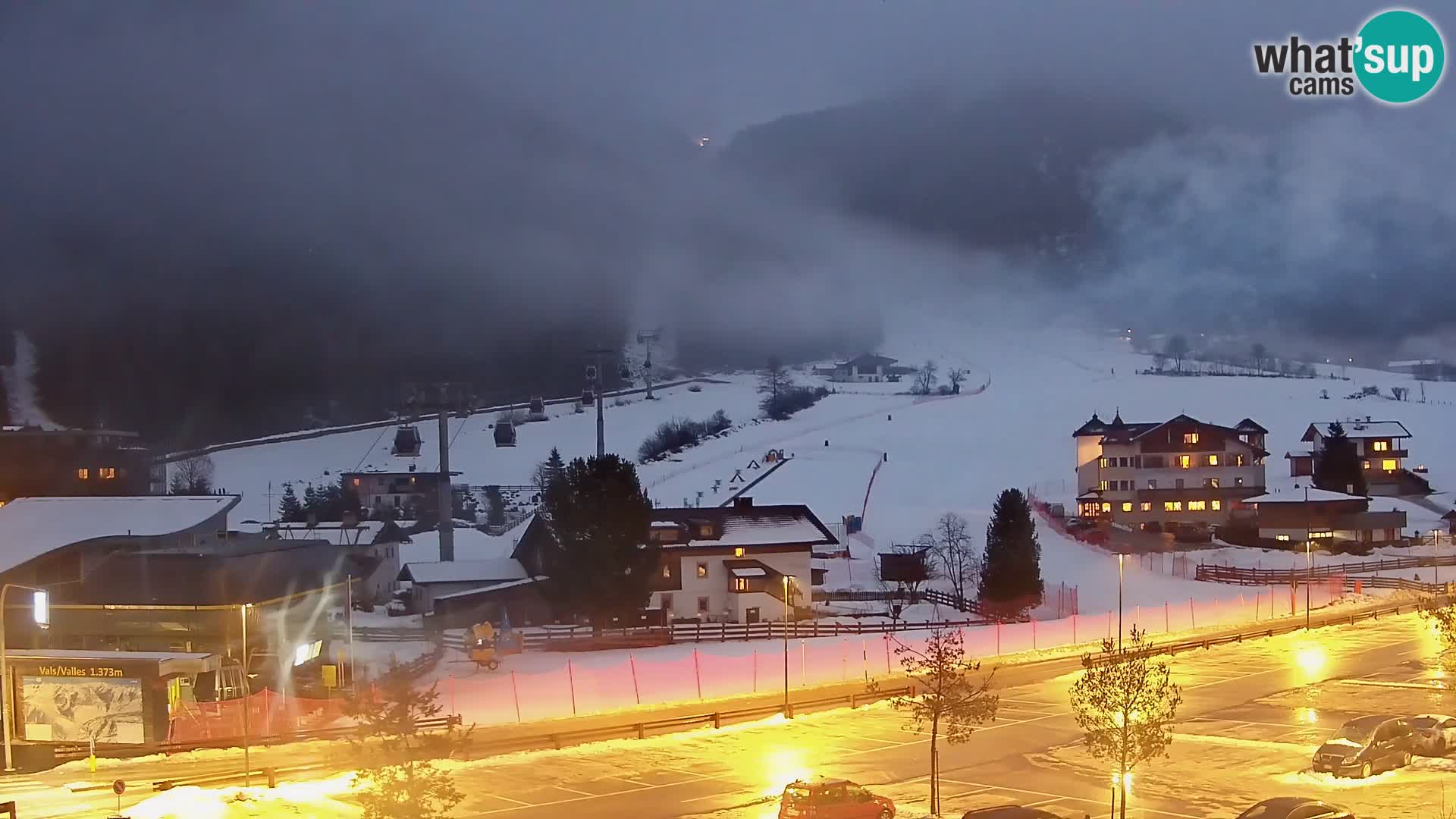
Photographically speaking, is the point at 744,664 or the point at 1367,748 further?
the point at 744,664

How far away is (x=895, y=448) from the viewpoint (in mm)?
147250

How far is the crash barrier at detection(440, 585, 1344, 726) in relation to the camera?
131 feet

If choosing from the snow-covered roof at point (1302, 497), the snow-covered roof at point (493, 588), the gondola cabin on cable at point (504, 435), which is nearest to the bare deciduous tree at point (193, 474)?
the gondola cabin on cable at point (504, 435)

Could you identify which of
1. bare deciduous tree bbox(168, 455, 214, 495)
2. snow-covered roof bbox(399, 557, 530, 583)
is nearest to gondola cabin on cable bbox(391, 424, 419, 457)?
bare deciduous tree bbox(168, 455, 214, 495)

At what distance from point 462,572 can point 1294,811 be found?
4760 centimetres

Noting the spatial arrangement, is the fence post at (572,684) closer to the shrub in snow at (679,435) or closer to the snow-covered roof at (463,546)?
the snow-covered roof at (463,546)

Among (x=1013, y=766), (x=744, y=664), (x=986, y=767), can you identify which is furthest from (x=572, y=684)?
(x=1013, y=766)

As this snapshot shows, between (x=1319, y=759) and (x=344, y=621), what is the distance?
34.3 meters

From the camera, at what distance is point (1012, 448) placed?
148 metres

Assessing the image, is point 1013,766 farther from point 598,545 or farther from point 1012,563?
point 1012,563

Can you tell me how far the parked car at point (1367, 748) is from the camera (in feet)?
88.9

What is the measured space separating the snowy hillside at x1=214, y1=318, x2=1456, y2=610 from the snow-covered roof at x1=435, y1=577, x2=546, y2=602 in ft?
73.4

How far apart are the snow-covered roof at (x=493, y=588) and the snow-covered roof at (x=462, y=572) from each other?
626 mm

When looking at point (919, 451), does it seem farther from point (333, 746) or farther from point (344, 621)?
Answer: point (333, 746)
